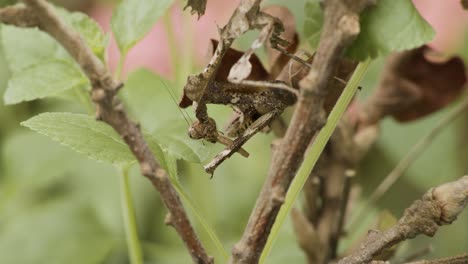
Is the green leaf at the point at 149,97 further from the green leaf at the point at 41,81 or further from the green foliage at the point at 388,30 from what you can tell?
the green foliage at the point at 388,30

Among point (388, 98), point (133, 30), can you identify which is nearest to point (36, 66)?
point (133, 30)

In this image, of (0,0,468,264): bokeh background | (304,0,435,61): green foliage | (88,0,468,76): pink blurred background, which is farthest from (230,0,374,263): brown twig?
(88,0,468,76): pink blurred background

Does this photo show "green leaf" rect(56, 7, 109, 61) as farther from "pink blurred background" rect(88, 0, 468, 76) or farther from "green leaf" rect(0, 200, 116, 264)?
"pink blurred background" rect(88, 0, 468, 76)

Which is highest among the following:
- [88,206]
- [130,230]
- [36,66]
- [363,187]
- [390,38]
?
[390,38]

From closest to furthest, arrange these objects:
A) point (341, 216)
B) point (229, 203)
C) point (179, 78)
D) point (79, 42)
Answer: point (79, 42) → point (341, 216) → point (179, 78) → point (229, 203)

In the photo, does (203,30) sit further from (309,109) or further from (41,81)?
(309,109)

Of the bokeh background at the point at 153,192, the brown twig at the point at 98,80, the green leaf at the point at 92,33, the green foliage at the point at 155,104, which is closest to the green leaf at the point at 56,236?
the bokeh background at the point at 153,192

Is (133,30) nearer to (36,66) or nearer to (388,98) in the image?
(36,66)
